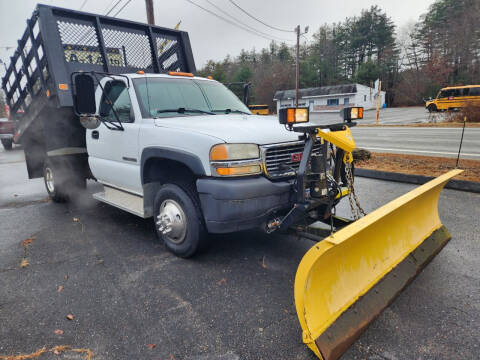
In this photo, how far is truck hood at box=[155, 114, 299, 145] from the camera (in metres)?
3.10

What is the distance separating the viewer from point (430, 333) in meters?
2.34

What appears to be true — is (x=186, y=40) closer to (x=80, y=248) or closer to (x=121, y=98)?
(x=121, y=98)

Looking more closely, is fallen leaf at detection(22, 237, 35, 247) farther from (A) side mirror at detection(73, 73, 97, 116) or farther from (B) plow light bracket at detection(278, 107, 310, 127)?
(B) plow light bracket at detection(278, 107, 310, 127)

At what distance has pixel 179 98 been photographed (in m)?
4.20

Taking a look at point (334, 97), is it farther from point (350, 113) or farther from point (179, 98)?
point (350, 113)

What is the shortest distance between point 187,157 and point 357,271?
185cm

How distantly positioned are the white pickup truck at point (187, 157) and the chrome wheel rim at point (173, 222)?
0.04 ft

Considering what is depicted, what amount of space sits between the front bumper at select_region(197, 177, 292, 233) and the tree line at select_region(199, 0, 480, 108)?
170ft

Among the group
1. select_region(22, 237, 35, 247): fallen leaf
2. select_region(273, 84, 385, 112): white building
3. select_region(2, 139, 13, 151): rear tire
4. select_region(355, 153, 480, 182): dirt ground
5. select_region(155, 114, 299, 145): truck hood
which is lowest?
select_region(22, 237, 35, 247): fallen leaf

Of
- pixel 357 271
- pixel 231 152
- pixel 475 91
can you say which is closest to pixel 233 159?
pixel 231 152

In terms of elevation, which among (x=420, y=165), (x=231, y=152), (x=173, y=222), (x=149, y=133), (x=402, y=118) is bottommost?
(x=420, y=165)

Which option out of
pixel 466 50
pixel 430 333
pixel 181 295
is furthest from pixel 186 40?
pixel 466 50

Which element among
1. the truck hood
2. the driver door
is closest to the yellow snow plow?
the truck hood

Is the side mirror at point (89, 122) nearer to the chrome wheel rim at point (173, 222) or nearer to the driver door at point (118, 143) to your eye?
the driver door at point (118, 143)
